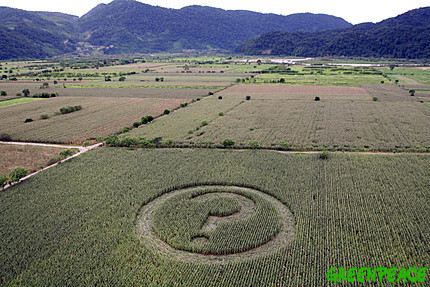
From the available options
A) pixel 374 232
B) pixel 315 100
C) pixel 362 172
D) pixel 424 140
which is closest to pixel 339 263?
pixel 374 232

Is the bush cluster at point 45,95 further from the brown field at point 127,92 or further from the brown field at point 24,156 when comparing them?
the brown field at point 24,156

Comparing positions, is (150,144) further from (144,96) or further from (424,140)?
(144,96)

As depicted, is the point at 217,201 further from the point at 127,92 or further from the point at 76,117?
the point at 127,92

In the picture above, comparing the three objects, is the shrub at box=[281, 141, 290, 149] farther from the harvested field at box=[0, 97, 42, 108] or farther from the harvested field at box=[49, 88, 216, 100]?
the harvested field at box=[0, 97, 42, 108]

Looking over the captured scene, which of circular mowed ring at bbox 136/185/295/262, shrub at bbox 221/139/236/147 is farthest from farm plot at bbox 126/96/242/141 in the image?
circular mowed ring at bbox 136/185/295/262

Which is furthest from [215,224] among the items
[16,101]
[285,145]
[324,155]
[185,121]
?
[16,101]

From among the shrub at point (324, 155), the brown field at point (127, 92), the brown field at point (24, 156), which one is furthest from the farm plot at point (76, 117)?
the shrub at point (324, 155)
